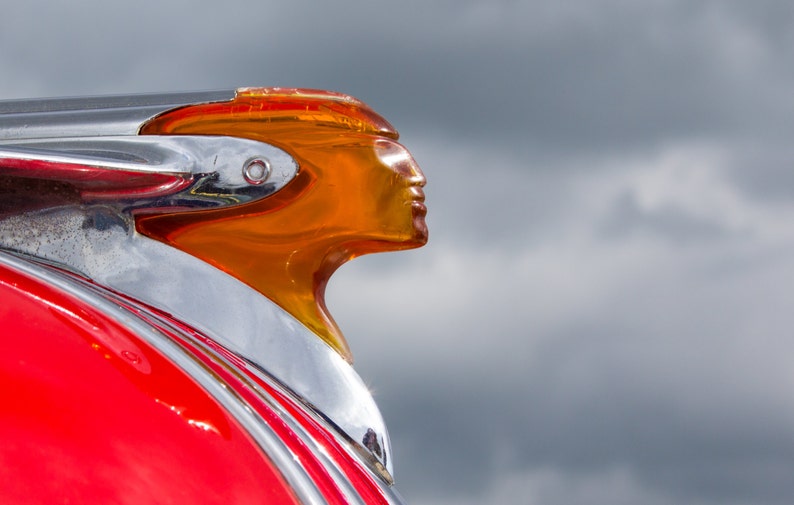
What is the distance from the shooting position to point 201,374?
169 cm

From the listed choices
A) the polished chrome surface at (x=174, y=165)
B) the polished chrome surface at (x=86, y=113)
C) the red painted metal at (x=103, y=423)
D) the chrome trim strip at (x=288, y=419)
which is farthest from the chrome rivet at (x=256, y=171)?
the red painted metal at (x=103, y=423)

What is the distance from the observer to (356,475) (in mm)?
1808

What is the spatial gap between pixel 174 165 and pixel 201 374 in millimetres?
410

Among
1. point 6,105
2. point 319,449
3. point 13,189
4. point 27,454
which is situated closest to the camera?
point 27,454

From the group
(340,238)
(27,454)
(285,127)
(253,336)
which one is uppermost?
(285,127)

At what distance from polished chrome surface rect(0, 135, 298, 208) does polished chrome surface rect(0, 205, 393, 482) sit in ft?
0.20

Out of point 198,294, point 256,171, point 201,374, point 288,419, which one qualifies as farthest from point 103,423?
point 256,171

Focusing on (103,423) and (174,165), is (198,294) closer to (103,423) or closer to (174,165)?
(174,165)

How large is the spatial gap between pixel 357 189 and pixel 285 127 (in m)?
0.16

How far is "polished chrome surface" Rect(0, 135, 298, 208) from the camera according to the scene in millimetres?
1913

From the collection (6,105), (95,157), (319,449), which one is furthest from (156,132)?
(319,449)

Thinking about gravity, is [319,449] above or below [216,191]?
below

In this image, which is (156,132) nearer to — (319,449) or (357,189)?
(357,189)

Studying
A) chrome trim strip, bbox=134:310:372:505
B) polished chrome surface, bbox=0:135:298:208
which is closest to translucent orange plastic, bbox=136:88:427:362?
polished chrome surface, bbox=0:135:298:208
